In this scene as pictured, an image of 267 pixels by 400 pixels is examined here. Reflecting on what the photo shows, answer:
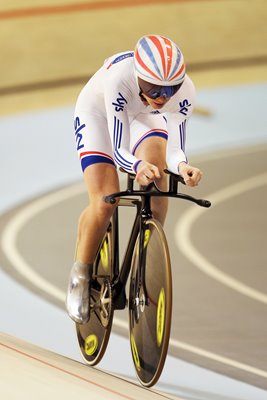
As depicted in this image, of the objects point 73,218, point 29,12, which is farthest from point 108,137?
point 29,12

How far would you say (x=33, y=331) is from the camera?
6609mm

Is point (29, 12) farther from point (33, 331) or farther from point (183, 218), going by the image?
point (33, 331)

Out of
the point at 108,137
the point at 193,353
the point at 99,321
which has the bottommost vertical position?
the point at 193,353

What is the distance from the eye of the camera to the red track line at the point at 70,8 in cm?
1294

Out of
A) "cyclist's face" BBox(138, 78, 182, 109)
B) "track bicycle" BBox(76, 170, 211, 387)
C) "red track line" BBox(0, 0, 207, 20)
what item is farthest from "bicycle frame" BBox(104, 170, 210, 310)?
"red track line" BBox(0, 0, 207, 20)

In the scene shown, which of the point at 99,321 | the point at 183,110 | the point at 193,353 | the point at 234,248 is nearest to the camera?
the point at 183,110

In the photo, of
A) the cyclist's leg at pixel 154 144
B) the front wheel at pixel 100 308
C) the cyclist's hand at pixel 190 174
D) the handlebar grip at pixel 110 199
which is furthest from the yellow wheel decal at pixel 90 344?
the cyclist's hand at pixel 190 174

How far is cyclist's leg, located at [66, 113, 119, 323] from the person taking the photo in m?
5.10

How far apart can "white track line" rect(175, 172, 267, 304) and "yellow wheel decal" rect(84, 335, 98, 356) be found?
1.61m

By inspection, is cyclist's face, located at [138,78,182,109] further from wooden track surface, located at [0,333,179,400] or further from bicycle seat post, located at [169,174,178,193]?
wooden track surface, located at [0,333,179,400]

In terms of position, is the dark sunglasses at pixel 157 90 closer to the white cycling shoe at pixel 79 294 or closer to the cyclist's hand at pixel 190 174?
the cyclist's hand at pixel 190 174

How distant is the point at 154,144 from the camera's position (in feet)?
16.6

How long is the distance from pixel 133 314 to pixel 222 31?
30.5 ft

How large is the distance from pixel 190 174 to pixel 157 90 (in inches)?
15.2
